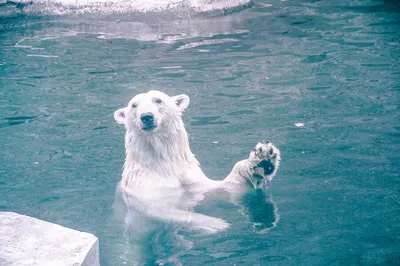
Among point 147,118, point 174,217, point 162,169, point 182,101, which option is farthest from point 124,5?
point 174,217

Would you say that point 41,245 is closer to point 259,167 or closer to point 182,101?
point 259,167

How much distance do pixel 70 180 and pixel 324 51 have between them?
16.9ft

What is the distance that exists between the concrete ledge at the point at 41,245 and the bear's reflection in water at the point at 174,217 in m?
0.77

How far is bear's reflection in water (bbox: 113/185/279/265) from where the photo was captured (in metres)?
4.12

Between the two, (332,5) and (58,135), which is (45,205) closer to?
(58,135)

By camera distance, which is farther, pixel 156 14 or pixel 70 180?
pixel 156 14

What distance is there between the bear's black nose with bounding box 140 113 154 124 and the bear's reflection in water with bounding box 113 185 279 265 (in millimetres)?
602

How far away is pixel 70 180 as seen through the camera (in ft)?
17.8

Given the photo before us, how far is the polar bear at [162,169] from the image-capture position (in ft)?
15.7

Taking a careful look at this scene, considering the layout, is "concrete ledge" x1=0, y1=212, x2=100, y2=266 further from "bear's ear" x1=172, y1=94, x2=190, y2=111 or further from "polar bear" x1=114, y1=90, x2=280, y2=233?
"bear's ear" x1=172, y1=94, x2=190, y2=111

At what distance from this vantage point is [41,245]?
3170 mm

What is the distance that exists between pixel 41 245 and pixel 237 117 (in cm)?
383

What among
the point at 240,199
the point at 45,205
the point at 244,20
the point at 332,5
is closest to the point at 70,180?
the point at 45,205

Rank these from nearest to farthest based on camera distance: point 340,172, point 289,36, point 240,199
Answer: point 240,199 → point 340,172 → point 289,36
